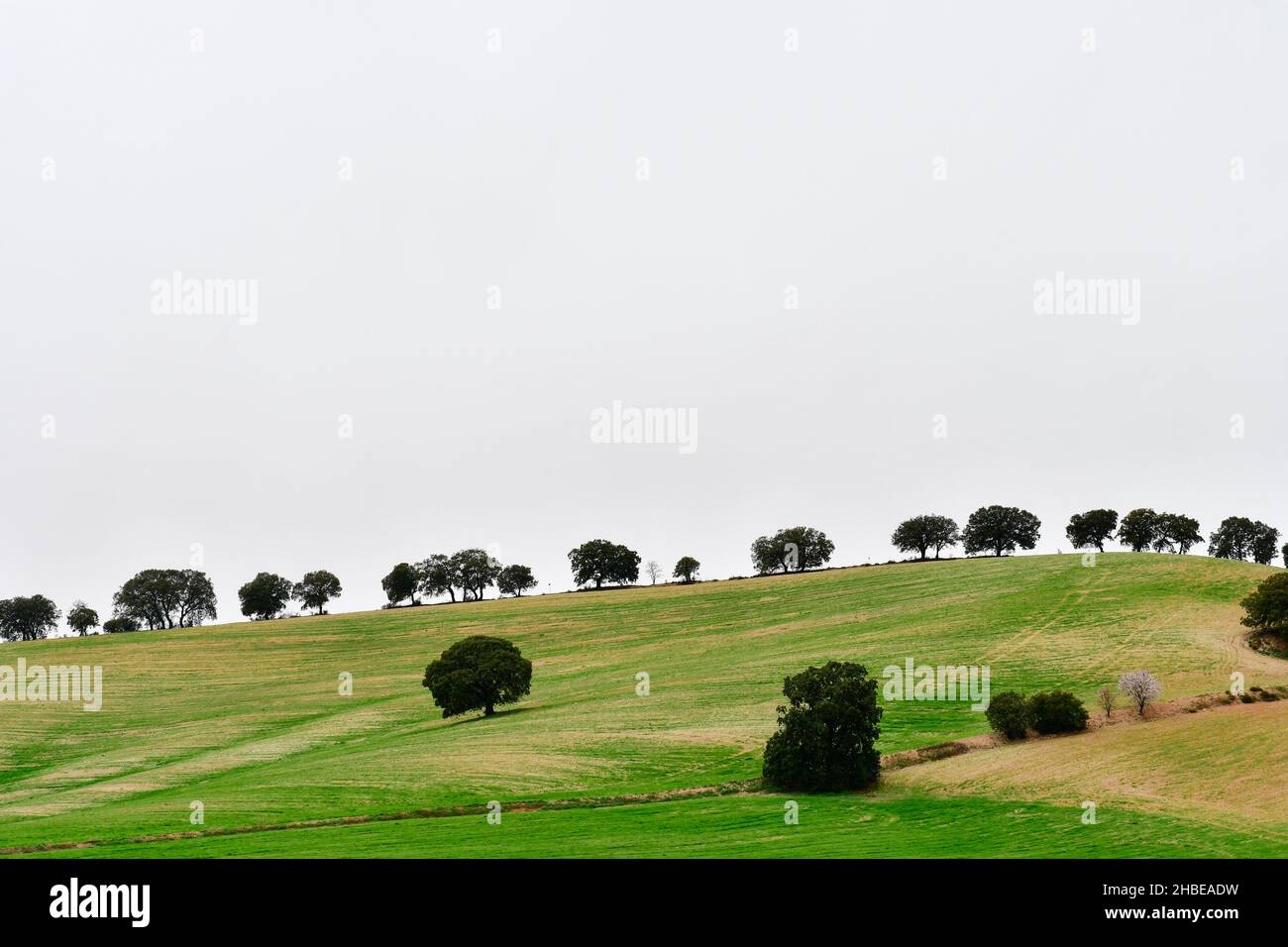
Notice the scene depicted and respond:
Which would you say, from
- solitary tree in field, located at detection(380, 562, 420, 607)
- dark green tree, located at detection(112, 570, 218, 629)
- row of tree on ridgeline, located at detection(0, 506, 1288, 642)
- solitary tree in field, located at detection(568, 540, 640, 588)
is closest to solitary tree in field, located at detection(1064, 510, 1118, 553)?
row of tree on ridgeline, located at detection(0, 506, 1288, 642)

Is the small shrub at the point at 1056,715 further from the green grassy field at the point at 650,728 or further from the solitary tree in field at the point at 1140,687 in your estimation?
the solitary tree in field at the point at 1140,687

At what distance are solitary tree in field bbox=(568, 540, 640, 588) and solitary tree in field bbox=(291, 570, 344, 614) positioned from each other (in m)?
48.4

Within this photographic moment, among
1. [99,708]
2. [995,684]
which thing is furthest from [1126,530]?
[99,708]

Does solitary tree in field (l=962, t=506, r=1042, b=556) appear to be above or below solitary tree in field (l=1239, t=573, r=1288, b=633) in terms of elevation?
above

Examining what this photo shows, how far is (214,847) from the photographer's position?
135 ft

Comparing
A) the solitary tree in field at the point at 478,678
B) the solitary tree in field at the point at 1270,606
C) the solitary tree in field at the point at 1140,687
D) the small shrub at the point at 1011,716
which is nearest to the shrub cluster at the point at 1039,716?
the small shrub at the point at 1011,716

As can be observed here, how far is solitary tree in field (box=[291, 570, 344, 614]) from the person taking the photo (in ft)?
642

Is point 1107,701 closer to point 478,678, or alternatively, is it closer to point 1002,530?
point 478,678

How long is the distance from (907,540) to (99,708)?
12898 cm

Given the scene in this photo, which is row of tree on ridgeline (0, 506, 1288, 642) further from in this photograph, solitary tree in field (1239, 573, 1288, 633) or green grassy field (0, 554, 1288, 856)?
solitary tree in field (1239, 573, 1288, 633)

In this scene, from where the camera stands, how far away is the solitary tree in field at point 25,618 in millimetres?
193125

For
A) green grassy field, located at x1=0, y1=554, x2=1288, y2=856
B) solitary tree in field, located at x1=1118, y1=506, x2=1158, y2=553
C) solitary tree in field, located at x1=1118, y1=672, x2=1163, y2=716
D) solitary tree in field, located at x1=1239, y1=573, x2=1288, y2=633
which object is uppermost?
solitary tree in field, located at x1=1118, y1=506, x2=1158, y2=553
